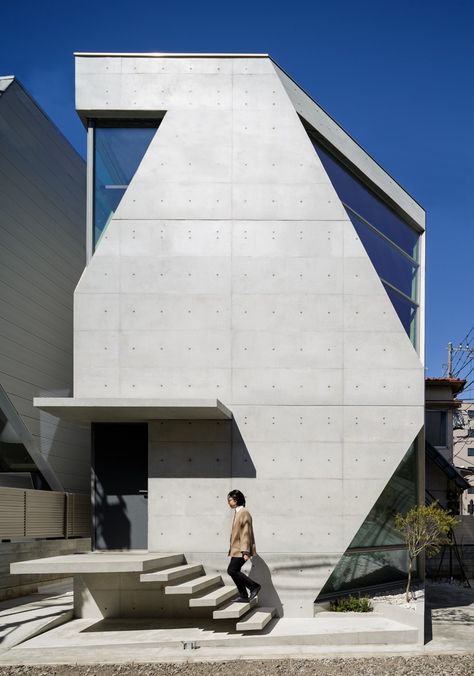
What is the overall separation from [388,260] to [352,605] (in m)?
5.79

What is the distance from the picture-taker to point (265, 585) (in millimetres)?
10172

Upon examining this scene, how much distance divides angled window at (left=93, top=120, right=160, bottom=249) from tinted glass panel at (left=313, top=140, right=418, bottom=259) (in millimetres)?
2980

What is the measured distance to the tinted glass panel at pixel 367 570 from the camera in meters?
10.4

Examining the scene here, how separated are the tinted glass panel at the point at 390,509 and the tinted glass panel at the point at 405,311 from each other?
2.08 meters

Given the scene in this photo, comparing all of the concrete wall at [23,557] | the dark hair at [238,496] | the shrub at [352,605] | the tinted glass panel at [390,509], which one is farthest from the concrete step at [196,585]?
the concrete wall at [23,557]

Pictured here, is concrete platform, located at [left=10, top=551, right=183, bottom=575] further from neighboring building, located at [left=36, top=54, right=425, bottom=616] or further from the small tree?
the small tree

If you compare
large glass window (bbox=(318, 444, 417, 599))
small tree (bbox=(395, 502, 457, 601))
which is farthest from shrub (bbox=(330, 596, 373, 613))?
small tree (bbox=(395, 502, 457, 601))

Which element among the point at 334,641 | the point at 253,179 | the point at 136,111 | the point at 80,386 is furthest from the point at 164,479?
the point at 136,111

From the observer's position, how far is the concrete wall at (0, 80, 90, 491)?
14633 mm

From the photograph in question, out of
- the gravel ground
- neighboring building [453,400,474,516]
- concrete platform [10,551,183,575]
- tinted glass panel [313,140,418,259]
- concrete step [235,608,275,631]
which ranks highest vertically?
tinted glass panel [313,140,418,259]

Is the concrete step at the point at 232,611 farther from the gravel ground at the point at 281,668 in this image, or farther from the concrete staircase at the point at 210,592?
the gravel ground at the point at 281,668

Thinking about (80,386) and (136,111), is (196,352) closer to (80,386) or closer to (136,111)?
(80,386)

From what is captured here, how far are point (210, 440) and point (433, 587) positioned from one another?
7.03 m

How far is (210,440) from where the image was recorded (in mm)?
10516
